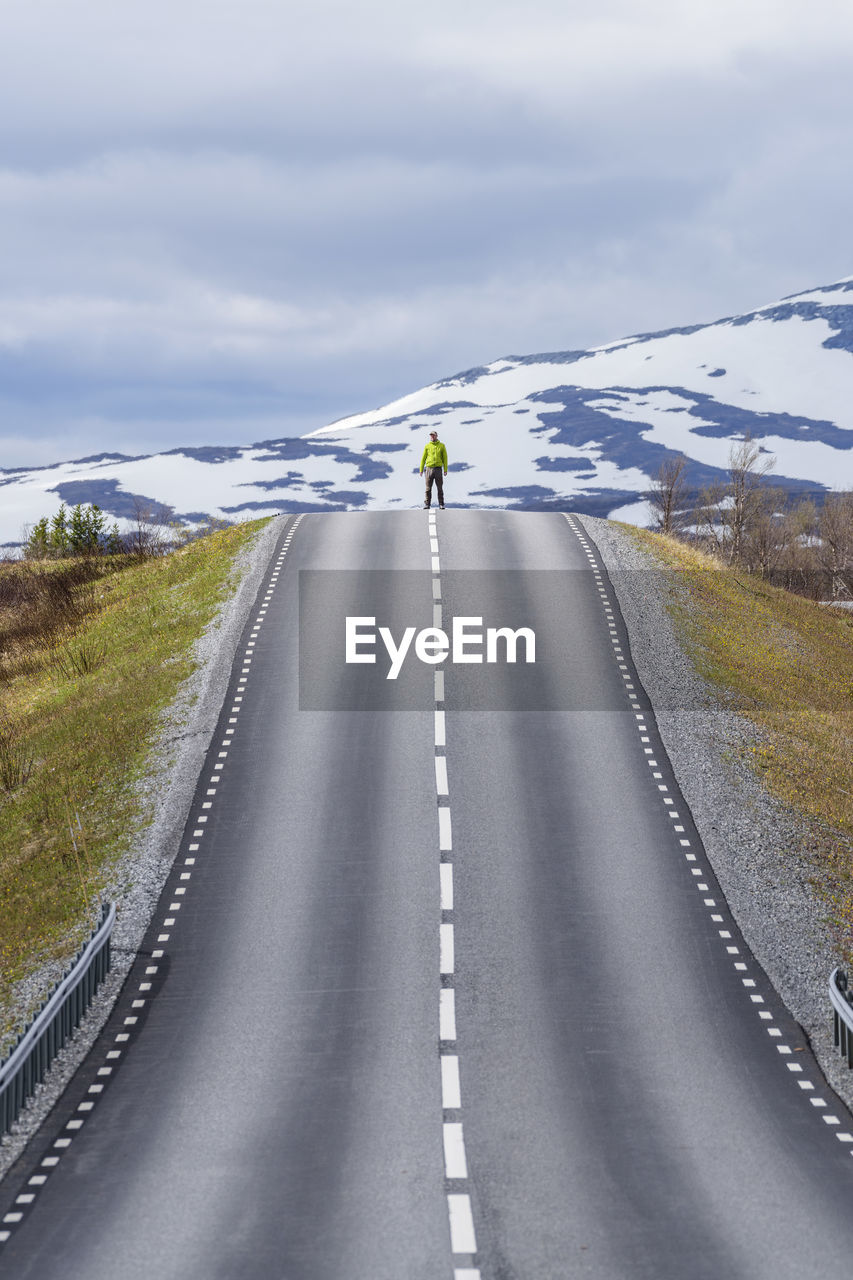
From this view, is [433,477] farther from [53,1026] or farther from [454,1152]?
[454,1152]

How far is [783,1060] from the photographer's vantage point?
11.9 metres

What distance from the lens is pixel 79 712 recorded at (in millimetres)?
23578

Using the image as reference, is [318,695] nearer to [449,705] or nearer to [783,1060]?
[449,705]

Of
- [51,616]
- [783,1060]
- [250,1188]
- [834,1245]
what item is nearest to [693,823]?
[783,1060]

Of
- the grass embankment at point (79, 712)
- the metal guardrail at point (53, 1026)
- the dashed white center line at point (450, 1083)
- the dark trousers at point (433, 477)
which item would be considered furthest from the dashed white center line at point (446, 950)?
the dark trousers at point (433, 477)

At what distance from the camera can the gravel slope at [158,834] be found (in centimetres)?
1181

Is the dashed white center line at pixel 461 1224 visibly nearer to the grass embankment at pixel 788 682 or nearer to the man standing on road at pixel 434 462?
the grass embankment at pixel 788 682

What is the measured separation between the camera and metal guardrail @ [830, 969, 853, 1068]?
11625 millimetres

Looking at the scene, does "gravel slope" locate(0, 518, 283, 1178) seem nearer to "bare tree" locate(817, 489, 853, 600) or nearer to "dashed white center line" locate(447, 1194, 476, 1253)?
"dashed white center line" locate(447, 1194, 476, 1253)

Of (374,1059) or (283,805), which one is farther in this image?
(283,805)

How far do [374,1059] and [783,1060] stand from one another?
4338 mm

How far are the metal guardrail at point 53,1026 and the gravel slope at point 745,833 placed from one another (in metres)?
8.06

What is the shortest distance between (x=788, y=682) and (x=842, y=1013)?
48.1 ft

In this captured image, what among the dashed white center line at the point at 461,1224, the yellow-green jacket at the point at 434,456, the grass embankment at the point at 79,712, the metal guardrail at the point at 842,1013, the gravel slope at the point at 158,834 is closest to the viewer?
the dashed white center line at the point at 461,1224
